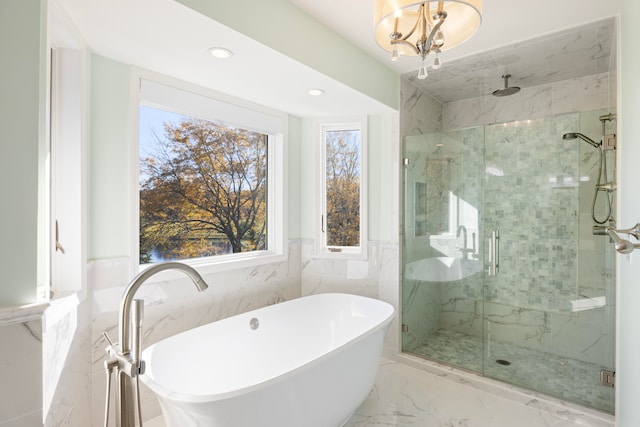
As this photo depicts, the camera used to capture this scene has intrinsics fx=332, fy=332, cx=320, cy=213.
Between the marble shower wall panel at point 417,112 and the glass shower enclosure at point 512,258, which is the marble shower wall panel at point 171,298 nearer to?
the glass shower enclosure at point 512,258

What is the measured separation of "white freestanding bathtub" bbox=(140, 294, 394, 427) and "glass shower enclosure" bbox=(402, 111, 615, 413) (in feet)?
2.88

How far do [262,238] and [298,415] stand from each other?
1.71m

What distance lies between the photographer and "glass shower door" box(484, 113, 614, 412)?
7.93 ft

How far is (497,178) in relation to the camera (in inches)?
112

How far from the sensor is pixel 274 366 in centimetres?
239

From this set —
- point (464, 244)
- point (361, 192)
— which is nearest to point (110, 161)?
point (361, 192)

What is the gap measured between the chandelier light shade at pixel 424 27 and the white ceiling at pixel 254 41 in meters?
0.47

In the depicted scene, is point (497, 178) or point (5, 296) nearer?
point (5, 296)

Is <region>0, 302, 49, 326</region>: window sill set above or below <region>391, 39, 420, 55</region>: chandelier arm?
below

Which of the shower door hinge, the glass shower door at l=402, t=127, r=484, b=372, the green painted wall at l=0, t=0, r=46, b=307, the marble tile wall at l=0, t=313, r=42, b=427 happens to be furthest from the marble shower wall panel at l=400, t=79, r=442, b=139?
the marble tile wall at l=0, t=313, r=42, b=427

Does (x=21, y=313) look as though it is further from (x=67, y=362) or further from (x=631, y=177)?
(x=631, y=177)

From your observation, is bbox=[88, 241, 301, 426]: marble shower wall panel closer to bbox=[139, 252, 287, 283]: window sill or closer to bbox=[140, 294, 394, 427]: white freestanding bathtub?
bbox=[139, 252, 287, 283]: window sill

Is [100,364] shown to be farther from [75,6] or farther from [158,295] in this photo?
[75,6]

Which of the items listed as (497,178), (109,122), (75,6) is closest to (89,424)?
(109,122)
